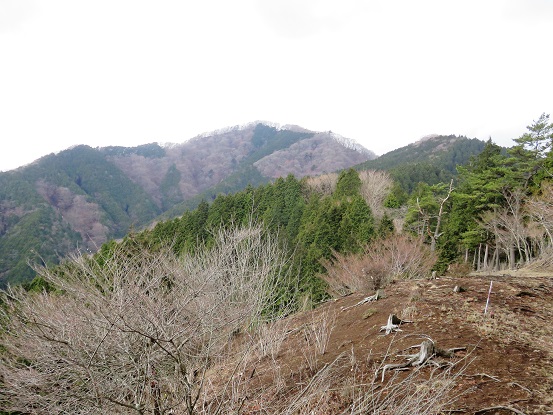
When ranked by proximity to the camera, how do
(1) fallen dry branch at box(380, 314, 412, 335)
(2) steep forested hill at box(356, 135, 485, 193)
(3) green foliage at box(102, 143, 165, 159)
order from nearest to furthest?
(1) fallen dry branch at box(380, 314, 412, 335) → (2) steep forested hill at box(356, 135, 485, 193) → (3) green foliage at box(102, 143, 165, 159)

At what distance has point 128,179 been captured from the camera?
302 feet

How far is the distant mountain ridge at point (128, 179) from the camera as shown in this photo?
4959 centimetres

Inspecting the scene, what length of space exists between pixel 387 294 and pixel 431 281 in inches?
40.1

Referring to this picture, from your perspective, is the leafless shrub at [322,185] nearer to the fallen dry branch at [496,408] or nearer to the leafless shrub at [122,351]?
the leafless shrub at [122,351]

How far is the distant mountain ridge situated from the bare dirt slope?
101 feet

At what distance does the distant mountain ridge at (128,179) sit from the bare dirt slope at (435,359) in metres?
30.7

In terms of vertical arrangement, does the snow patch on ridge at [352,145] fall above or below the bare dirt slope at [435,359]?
above

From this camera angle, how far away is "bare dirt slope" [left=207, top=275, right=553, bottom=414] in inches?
→ 133

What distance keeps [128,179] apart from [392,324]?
9602 cm

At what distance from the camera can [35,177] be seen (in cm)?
7106

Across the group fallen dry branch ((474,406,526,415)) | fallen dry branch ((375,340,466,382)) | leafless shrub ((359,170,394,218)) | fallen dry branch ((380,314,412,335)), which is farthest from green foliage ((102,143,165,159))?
fallen dry branch ((474,406,526,415))

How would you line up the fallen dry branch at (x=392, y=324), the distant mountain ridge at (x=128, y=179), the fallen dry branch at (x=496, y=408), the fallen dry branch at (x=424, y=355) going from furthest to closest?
1. the distant mountain ridge at (x=128, y=179)
2. the fallen dry branch at (x=392, y=324)
3. the fallen dry branch at (x=424, y=355)
4. the fallen dry branch at (x=496, y=408)

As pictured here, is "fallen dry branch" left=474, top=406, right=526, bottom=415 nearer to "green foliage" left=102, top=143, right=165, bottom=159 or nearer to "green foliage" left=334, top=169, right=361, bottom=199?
"green foliage" left=334, top=169, right=361, bottom=199

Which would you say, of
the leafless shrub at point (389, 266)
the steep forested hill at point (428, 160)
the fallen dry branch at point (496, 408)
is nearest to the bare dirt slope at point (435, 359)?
the fallen dry branch at point (496, 408)
